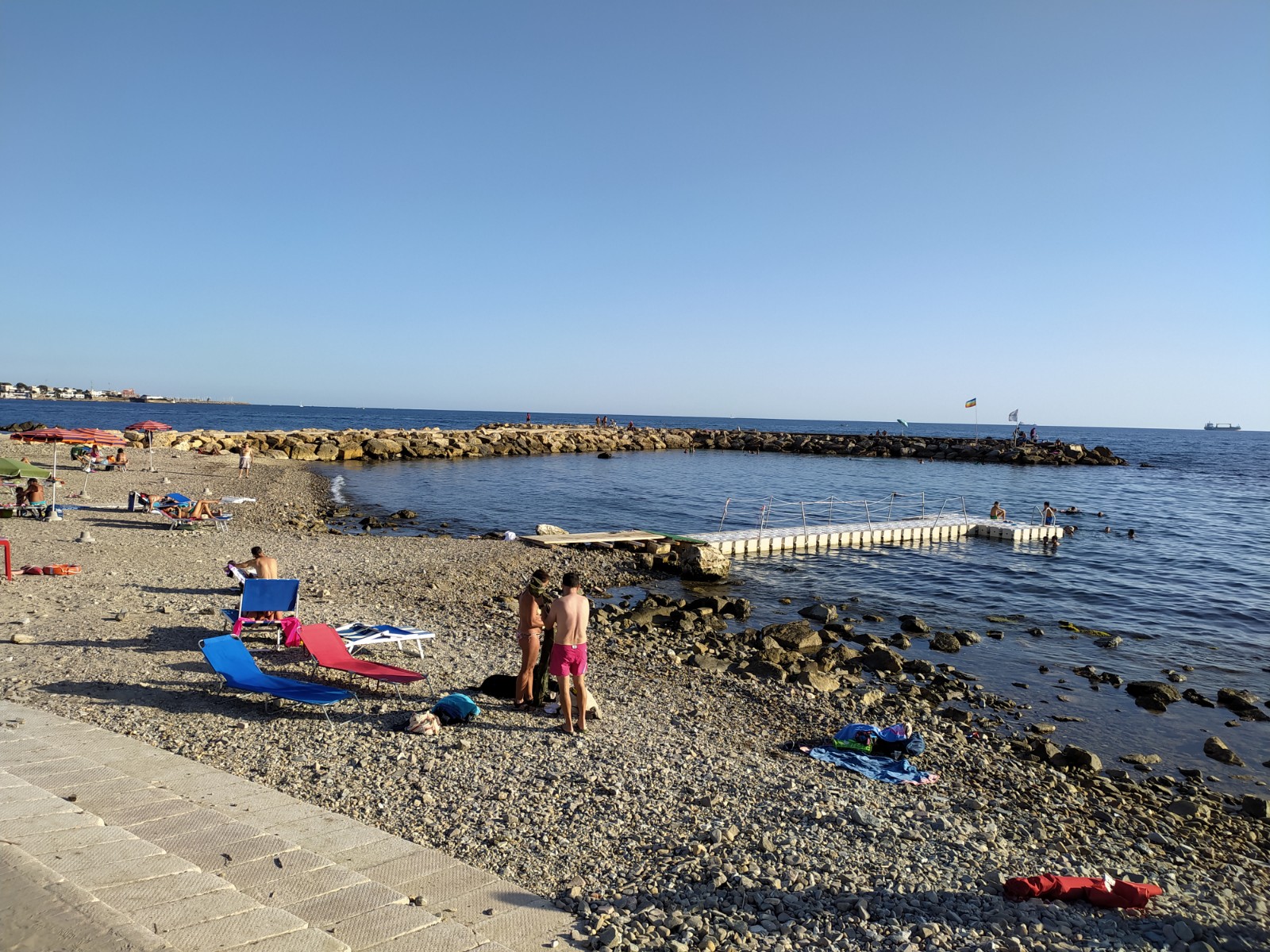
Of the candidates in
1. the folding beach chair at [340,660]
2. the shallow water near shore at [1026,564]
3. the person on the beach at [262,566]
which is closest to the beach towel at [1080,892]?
the shallow water near shore at [1026,564]

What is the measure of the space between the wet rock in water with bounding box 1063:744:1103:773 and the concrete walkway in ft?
26.0

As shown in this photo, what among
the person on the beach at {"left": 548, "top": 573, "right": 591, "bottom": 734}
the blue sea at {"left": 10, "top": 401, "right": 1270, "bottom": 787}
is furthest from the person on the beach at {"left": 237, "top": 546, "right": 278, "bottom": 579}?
the blue sea at {"left": 10, "top": 401, "right": 1270, "bottom": 787}

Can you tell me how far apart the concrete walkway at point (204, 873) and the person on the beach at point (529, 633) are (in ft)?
10.4

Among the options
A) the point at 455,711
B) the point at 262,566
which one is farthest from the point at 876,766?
the point at 262,566

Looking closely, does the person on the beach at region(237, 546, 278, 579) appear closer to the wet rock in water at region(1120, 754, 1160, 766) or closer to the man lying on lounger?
the man lying on lounger

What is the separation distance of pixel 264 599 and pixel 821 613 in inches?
459

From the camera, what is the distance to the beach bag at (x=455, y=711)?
8547 mm

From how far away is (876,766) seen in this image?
888 cm

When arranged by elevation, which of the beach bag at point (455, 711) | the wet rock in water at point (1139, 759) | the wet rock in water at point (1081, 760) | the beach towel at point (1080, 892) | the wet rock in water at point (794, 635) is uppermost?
the beach bag at point (455, 711)

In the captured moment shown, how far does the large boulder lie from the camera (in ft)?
68.1

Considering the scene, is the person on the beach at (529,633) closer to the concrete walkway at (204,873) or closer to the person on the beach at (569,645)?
the person on the beach at (569,645)

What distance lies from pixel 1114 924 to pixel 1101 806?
357 centimetres

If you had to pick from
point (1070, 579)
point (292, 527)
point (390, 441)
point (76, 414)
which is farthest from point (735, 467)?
point (76, 414)

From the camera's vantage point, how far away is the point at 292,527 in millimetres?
23375
